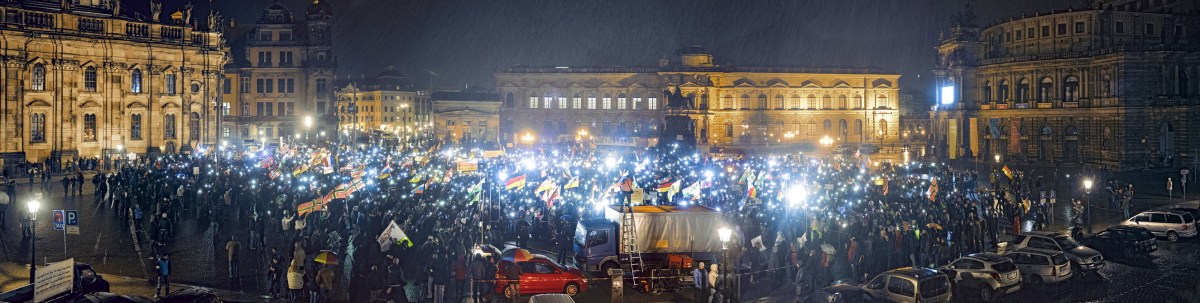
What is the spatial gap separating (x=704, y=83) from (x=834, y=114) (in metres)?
16.0

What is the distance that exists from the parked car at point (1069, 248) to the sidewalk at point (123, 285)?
19253 millimetres

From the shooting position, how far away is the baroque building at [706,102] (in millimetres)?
94562

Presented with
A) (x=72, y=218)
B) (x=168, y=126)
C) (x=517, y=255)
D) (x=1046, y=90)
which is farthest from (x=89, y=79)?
(x=1046, y=90)

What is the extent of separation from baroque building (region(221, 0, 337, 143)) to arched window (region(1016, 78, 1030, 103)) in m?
60.5

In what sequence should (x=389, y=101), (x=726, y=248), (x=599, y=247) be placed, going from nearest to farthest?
(x=726, y=248), (x=599, y=247), (x=389, y=101)

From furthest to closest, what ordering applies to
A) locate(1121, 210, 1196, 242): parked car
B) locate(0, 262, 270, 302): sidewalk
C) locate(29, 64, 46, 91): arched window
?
1. locate(29, 64, 46, 91): arched window
2. locate(1121, 210, 1196, 242): parked car
3. locate(0, 262, 270, 302): sidewalk

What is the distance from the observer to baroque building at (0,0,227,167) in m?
49.1

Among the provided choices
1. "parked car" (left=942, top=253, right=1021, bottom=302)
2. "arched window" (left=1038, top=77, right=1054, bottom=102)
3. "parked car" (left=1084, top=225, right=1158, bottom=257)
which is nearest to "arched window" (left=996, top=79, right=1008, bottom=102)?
"arched window" (left=1038, top=77, right=1054, bottom=102)

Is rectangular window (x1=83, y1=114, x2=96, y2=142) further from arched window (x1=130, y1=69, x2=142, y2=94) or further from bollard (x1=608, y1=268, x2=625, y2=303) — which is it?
bollard (x1=608, y1=268, x2=625, y2=303)

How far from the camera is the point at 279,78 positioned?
77.0m

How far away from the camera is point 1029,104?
63.8 m

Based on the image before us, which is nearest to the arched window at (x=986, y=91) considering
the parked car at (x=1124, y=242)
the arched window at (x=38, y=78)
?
the parked car at (x=1124, y=242)

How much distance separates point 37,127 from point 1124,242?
5741cm

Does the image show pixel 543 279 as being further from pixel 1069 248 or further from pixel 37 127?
pixel 37 127
